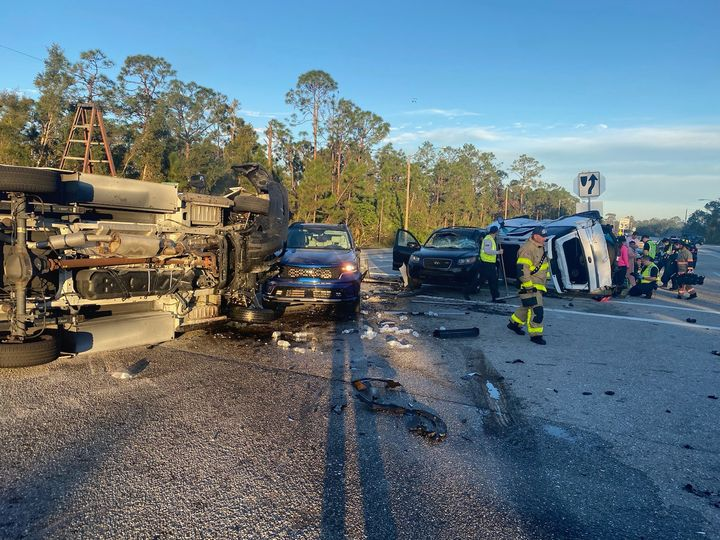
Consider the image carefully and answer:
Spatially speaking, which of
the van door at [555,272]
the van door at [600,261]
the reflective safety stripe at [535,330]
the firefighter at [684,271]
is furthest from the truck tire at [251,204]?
the firefighter at [684,271]

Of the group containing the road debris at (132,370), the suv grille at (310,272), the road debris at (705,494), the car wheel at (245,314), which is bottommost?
the road debris at (705,494)

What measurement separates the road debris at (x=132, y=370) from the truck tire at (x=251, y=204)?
2.25 meters

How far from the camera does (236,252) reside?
6480 millimetres

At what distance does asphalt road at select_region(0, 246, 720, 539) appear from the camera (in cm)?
285

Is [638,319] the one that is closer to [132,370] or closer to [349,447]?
[349,447]

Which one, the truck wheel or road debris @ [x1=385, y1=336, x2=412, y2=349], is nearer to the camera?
the truck wheel

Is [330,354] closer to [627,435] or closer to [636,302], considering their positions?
[627,435]

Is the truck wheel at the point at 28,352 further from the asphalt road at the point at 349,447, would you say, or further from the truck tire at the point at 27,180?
the truck tire at the point at 27,180

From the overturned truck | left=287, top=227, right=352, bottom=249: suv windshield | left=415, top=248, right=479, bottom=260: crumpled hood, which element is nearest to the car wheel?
the overturned truck

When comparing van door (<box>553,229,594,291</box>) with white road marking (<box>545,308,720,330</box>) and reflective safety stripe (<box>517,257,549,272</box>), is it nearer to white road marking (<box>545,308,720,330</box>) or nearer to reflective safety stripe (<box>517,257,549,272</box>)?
white road marking (<box>545,308,720,330</box>)

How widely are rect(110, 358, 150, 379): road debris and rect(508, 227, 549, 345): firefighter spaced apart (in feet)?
17.6

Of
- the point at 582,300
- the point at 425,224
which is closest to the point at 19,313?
the point at 582,300

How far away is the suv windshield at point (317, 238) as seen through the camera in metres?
9.79

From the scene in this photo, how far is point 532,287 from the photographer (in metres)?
7.77
